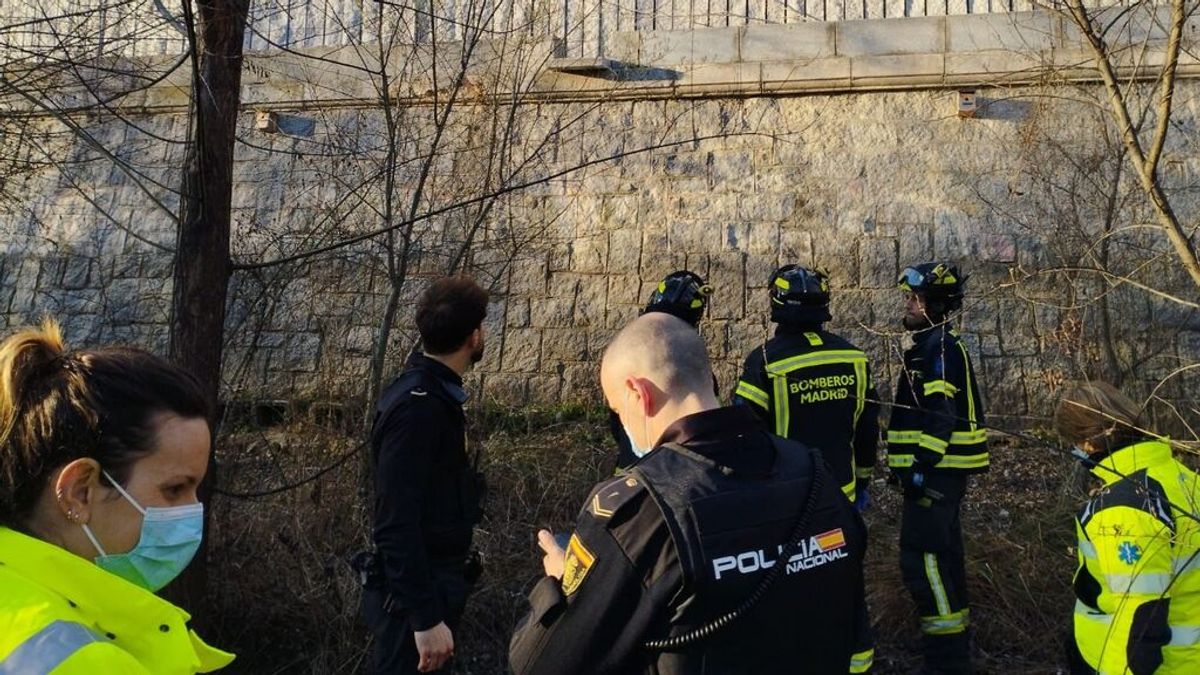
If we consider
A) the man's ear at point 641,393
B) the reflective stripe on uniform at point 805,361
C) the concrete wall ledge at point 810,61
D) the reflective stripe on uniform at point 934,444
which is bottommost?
the reflective stripe on uniform at point 934,444

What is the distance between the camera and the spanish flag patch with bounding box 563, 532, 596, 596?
2.05 m

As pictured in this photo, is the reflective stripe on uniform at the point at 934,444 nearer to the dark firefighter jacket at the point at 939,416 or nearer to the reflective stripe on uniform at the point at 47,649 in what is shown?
the dark firefighter jacket at the point at 939,416

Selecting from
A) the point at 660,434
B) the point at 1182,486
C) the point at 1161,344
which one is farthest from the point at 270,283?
the point at 1161,344

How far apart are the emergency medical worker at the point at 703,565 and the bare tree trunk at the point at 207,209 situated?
2868 millimetres

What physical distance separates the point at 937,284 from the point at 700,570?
3941 mm

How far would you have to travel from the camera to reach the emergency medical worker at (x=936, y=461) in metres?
4.96

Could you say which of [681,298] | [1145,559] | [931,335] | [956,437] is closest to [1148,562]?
[1145,559]

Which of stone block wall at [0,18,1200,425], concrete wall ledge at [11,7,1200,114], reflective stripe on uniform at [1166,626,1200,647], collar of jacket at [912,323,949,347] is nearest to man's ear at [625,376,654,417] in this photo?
reflective stripe on uniform at [1166,626,1200,647]

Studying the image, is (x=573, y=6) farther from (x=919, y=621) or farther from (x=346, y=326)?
(x=919, y=621)

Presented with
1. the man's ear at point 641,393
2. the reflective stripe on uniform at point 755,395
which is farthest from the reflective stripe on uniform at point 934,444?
the man's ear at point 641,393

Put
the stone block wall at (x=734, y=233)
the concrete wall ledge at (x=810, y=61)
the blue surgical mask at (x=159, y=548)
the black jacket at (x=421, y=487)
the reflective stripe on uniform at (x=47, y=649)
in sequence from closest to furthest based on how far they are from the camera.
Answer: the reflective stripe on uniform at (x=47, y=649) → the blue surgical mask at (x=159, y=548) → the black jacket at (x=421, y=487) → the stone block wall at (x=734, y=233) → the concrete wall ledge at (x=810, y=61)

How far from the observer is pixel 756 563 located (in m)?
2.01

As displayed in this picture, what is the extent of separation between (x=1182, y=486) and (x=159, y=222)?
9.11m

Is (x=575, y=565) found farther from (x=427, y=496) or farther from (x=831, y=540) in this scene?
(x=427, y=496)
